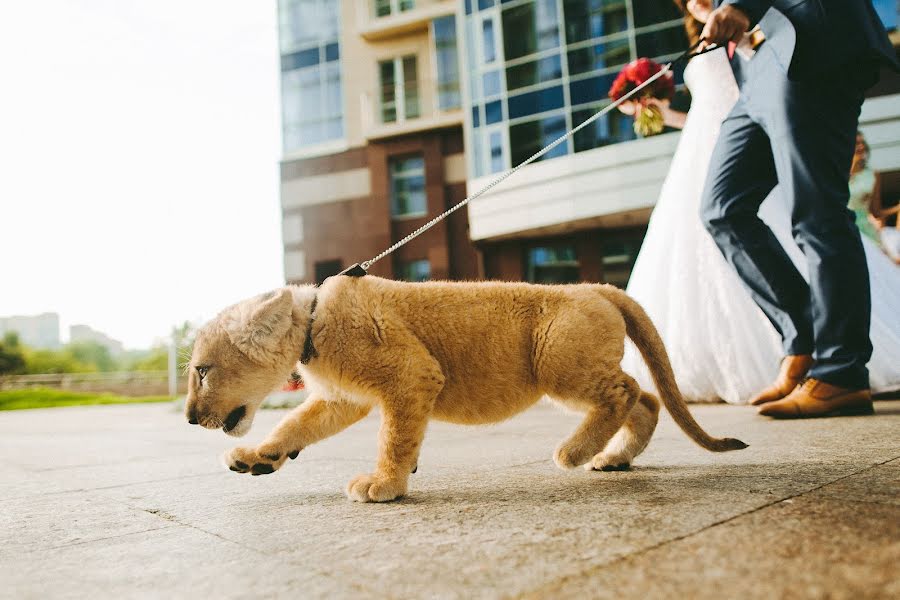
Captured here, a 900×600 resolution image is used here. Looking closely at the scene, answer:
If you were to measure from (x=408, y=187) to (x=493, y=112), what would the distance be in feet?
13.6

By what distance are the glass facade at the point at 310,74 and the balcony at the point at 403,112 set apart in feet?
3.75

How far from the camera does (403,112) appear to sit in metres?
19.2

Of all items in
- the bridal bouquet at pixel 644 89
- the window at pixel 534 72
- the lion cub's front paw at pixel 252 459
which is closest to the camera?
the lion cub's front paw at pixel 252 459

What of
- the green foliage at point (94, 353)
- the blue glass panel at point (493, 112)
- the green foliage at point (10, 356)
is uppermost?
the blue glass panel at point (493, 112)

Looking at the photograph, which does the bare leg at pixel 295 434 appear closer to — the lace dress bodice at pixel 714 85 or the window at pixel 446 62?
the lace dress bodice at pixel 714 85

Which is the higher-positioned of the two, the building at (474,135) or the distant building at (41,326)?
the building at (474,135)

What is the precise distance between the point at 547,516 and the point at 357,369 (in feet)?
2.28

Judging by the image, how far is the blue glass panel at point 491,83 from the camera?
53.1 feet

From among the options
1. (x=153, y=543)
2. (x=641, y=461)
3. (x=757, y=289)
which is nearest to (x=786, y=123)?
(x=757, y=289)

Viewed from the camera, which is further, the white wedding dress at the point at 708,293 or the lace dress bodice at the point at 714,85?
the lace dress bodice at the point at 714,85

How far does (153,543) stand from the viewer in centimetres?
134

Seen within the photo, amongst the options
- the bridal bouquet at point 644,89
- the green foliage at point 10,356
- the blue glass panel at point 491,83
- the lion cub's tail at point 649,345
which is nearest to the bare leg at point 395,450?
the lion cub's tail at point 649,345

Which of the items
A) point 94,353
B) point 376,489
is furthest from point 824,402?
point 94,353

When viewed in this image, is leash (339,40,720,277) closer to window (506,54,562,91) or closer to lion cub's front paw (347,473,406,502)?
lion cub's front paw (347,473,406,502)
